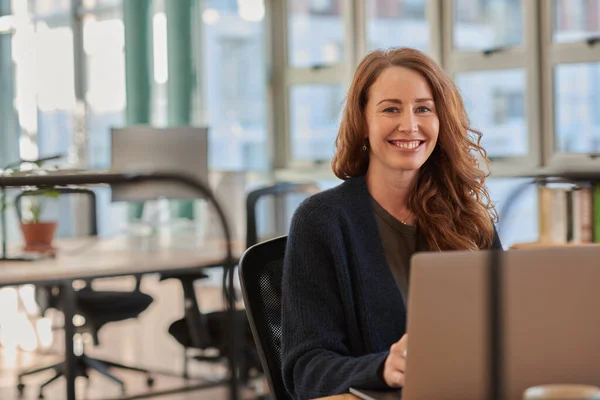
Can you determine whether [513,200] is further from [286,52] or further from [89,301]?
[286,52]

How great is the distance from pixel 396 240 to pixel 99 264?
7.17ft

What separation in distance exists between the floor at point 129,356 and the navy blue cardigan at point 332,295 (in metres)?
2.56

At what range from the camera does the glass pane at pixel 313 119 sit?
267 inches

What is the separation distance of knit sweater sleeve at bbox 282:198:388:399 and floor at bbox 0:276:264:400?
2568 mm

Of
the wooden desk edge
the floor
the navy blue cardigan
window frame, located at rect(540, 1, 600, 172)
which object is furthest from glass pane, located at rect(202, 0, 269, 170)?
the wooden desk edge

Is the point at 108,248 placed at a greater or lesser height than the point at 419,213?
lesser

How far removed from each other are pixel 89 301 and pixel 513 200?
1.87 m

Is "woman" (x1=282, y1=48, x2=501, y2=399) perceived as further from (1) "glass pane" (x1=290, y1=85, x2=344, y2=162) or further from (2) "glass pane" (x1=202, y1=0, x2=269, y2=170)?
(2) "glass pane" (x1=202, y1=0, x2=269, y2=170)

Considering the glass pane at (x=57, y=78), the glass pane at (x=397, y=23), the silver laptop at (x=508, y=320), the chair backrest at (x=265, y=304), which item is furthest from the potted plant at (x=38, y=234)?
the glass pane at (x=57, y=78)

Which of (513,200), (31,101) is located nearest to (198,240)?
(513,200)

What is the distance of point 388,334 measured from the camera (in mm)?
1655

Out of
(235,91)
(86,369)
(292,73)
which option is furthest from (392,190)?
(235,91)

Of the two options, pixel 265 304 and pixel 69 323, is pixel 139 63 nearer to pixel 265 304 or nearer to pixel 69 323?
pixel 69 323

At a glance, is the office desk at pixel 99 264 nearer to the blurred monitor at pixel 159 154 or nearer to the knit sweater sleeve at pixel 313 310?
the blurred monitor at pixel 159 154
